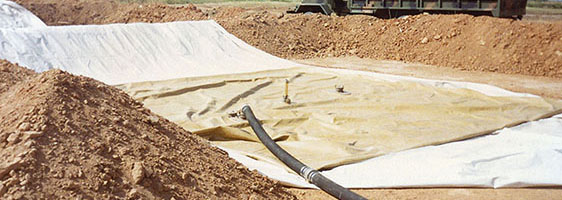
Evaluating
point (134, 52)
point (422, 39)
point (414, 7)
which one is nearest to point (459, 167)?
point (134, 52)

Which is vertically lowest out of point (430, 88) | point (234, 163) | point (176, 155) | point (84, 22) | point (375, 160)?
point (84, 22)

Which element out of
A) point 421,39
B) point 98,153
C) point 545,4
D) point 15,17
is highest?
point 98,153

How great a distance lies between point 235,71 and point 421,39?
15.4ft

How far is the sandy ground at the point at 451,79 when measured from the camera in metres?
4.58

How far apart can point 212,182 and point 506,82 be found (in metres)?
7.59

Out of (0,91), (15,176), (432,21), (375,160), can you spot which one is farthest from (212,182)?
(432,21)

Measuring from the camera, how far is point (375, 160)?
5.25 m

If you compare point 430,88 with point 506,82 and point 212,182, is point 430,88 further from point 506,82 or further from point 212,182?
point 212,182

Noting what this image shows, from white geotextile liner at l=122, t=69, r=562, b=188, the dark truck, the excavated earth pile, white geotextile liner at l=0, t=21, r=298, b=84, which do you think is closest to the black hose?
white geotextile liner at l=122, t=69, r=562, b=188

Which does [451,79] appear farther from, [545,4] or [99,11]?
[545,4]

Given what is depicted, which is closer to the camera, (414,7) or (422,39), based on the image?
(422,39)

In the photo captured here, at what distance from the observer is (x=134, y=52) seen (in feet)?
33.4

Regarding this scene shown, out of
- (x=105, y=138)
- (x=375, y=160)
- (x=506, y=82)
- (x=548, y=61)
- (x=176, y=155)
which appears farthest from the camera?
(x=548, y=61)

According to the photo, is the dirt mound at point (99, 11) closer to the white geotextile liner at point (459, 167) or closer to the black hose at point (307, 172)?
the black hose at point (307, 172)
